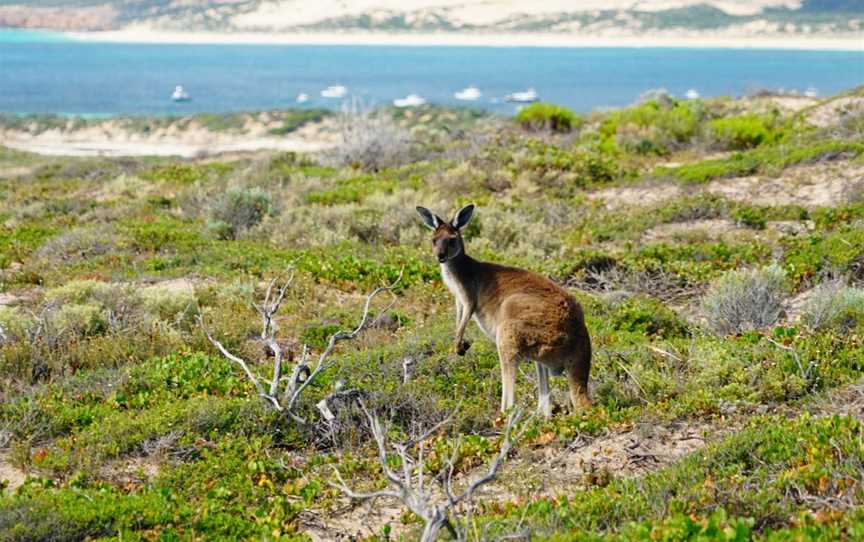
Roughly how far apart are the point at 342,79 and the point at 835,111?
125 metres

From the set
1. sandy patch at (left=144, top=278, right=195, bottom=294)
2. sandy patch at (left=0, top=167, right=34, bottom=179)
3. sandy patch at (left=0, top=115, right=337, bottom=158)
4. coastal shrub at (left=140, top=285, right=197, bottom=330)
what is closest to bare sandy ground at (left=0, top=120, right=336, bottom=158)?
sandy patch at (left=0, top=115, right=337, bottom=158)

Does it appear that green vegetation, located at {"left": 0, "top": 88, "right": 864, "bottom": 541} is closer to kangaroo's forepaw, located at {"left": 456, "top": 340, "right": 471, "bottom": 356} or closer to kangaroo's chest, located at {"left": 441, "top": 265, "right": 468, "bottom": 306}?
kangaroo's forepaw, located at {"left": 456, "top": 340, "right": 471, "bottom": 356}

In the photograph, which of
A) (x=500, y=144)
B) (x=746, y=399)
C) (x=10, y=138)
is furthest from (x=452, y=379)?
(x=10, y=138)

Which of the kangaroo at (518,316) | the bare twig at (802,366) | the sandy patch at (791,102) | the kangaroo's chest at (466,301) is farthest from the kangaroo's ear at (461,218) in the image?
Answer: the sandy patch at (791,102)

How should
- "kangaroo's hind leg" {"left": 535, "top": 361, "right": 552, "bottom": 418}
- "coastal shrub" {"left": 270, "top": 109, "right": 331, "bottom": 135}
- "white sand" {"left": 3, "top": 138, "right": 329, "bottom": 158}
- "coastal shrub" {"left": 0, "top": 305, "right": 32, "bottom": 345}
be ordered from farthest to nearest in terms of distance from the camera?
"coastal shrub" {"left": 270, "top": 109, "right": 331, "bottom": 135} < "white sand" {"left": 3, "top": 138, "right": 329, "bottom": 158} < "coastal shrub" {"left": 0, "top": 305, "right": 32, "bottom": 345} < "kangaroo's hind leg" {"left": 535, "top": 361, "right": 552, "bottom": 418}

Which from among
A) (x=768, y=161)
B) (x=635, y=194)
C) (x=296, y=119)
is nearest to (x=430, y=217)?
(x=635, y=194)

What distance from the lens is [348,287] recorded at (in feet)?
42.4

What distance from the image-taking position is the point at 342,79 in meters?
145

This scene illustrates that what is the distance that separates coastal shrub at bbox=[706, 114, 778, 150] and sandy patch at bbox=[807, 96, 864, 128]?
53.2 inches

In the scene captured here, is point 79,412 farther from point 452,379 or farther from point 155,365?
point 452,379

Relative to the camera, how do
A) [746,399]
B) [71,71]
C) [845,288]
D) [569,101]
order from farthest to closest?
[71,71] → [569,101] → [845,288] → [746,399]

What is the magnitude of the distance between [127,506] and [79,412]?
214 cm

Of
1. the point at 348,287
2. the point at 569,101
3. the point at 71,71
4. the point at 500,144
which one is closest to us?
the point at 348,287

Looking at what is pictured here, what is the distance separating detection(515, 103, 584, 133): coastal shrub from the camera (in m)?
27.8
